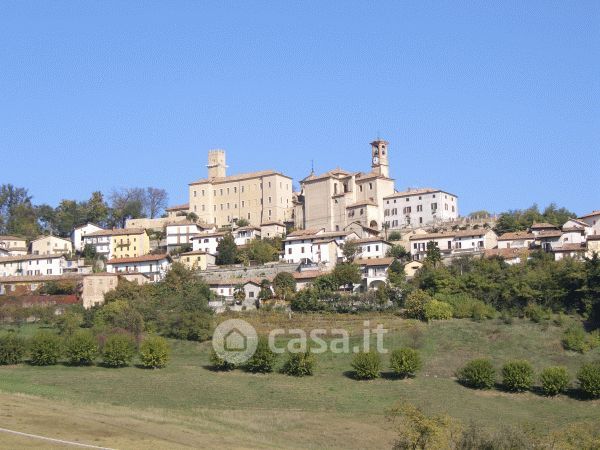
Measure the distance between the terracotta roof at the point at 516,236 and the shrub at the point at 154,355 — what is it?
36.5 m

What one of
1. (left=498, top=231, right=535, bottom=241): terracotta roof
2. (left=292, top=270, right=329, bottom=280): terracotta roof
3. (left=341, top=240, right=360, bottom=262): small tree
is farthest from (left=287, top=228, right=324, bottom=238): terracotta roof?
(left=498, top=231, right=535, bottom=241): terracotta roof

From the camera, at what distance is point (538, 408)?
55.2 m

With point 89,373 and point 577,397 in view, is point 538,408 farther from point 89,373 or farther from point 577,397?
point 89,373

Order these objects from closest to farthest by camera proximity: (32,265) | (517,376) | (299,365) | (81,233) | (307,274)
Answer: (517,376), (299,365), (307,274), (32,265), (81,233)

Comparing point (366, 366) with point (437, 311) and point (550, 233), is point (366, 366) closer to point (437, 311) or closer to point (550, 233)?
point (437, 311)

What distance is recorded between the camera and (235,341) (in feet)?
→ 215

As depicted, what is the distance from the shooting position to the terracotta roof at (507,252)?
8219 cm

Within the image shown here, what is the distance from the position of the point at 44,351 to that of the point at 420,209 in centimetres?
4679

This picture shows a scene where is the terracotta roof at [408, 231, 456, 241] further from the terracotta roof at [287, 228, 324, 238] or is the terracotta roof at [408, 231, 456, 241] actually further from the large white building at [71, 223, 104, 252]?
the large white building at [71, 223, 104, 252]

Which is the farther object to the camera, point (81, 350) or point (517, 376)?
point (81, 350)

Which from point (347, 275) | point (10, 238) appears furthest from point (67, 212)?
point (347, 275)

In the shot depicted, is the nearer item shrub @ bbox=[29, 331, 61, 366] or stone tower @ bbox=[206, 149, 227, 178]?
shrub @ bbox=[29, 331, 61, 366]

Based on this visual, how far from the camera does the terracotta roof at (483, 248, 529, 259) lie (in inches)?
3236

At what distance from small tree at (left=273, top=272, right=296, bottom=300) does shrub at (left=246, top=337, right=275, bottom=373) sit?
1781cm
